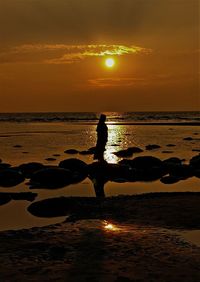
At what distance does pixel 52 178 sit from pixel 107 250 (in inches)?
386

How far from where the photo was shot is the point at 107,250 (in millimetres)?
9094

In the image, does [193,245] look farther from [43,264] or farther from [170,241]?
[43,264]

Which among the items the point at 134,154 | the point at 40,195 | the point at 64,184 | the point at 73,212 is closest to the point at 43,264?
the point at 73,212

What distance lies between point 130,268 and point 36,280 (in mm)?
1663

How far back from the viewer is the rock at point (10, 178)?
18.5 m

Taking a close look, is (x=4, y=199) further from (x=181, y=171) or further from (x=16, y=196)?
(x=181, y=171)

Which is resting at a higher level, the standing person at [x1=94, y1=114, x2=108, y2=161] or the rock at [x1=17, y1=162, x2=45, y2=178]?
the standing person at [x1=94, y1=114, x2=108, y2=161]

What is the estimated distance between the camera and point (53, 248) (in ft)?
30.3

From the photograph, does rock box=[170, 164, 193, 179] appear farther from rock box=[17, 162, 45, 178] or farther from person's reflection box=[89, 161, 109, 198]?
rock box=[17, 162, 45, 178]

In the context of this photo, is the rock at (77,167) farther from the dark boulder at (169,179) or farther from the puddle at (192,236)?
the puddle at (192,236)

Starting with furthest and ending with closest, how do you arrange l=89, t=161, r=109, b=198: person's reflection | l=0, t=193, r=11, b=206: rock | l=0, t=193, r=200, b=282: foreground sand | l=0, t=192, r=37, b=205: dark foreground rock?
1. l=89, t=161, r=109, b=198: person's reflection
2. l=0, t=192, r=37, b=205: dark foreground rock
3. l=0, t=193, r=11, b=206: rock
4. l=0, t=193, r=200, b=282: foreground sand

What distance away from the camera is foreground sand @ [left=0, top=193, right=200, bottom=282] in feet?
25.4

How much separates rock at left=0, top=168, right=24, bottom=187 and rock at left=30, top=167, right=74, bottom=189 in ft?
2.00

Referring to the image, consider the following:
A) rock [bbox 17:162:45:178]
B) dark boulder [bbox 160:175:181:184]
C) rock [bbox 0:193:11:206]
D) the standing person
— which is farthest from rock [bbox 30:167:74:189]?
dark boulder [bbox 160:175:181:184]
